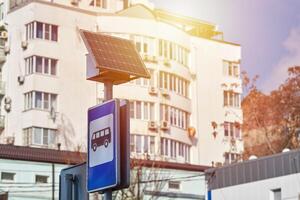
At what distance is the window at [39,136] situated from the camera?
61344 millimetres

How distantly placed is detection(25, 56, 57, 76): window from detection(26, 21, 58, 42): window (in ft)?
4.91

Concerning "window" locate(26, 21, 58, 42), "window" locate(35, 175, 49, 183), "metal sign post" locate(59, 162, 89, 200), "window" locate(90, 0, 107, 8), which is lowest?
"metal sign post" locate(59, 162, 89, 200)

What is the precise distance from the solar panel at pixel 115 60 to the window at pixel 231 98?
65.8 metres

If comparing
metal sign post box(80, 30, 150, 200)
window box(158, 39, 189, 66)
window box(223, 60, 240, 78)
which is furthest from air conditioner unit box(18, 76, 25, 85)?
metal sign post box(80, 30, 150, 200)

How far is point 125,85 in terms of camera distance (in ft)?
217

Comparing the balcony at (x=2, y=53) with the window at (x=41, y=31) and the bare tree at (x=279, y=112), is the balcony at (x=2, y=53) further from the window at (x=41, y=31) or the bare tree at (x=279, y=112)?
the bare tree at (x=279, y=112)

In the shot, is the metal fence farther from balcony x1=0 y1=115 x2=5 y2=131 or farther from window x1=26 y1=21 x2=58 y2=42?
balcony x1=0 y1=115 x2=5 y2=131

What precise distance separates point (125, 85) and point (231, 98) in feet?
46.6

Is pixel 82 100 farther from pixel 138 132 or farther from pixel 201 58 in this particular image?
pixel 201 58

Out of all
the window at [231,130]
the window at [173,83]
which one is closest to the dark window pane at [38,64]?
the window at [173,83]

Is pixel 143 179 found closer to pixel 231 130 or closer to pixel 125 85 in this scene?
pixel 125 85

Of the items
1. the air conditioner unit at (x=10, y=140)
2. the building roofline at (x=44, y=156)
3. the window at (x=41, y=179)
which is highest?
the air conditioner unit at (x=10, y=140)

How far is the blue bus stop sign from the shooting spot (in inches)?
373

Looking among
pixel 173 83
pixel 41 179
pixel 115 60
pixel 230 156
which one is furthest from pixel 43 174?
pixel 115 60
